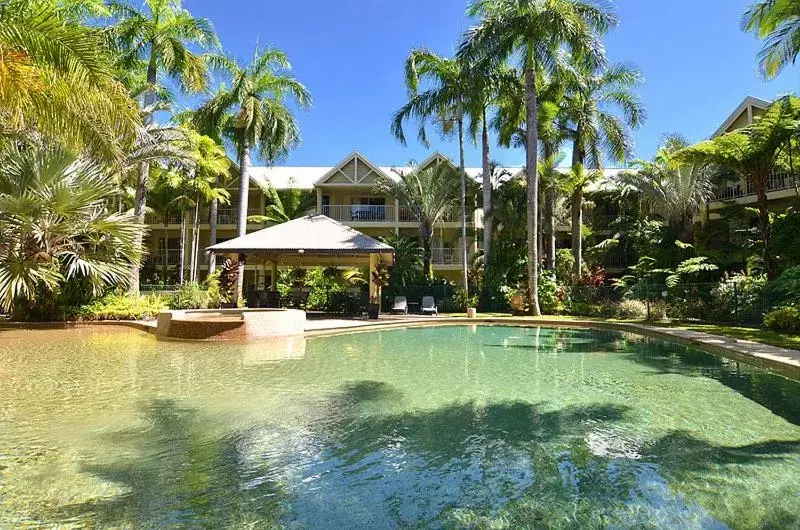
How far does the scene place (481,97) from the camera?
2038 cm

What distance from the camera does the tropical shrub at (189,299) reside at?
19812 millimetres

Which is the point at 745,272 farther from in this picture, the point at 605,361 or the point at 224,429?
the point at 224,429

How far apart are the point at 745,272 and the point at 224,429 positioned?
22.4m

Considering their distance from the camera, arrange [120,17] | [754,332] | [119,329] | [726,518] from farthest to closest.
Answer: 1. [120,17]
2. [119,329]
3. [754,332]
4. [726,518]

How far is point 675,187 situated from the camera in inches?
917

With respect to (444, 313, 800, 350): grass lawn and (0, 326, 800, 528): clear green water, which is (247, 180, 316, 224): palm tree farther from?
(0, 326, 800, 528): clear green water

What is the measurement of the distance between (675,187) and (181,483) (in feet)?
81.2

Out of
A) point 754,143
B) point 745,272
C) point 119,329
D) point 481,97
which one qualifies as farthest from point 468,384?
point 745,272

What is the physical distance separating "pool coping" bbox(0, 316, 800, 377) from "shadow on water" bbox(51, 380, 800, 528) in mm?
5023

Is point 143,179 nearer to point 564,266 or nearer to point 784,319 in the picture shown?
point 564,266

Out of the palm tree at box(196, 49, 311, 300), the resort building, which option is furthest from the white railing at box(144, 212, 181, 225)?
the resort building

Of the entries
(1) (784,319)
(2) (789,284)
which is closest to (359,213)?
(1) (784,319)

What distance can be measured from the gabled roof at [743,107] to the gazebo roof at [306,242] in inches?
753

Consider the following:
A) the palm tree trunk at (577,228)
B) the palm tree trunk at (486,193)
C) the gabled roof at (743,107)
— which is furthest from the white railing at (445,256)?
the gabled roof at (743,107)
